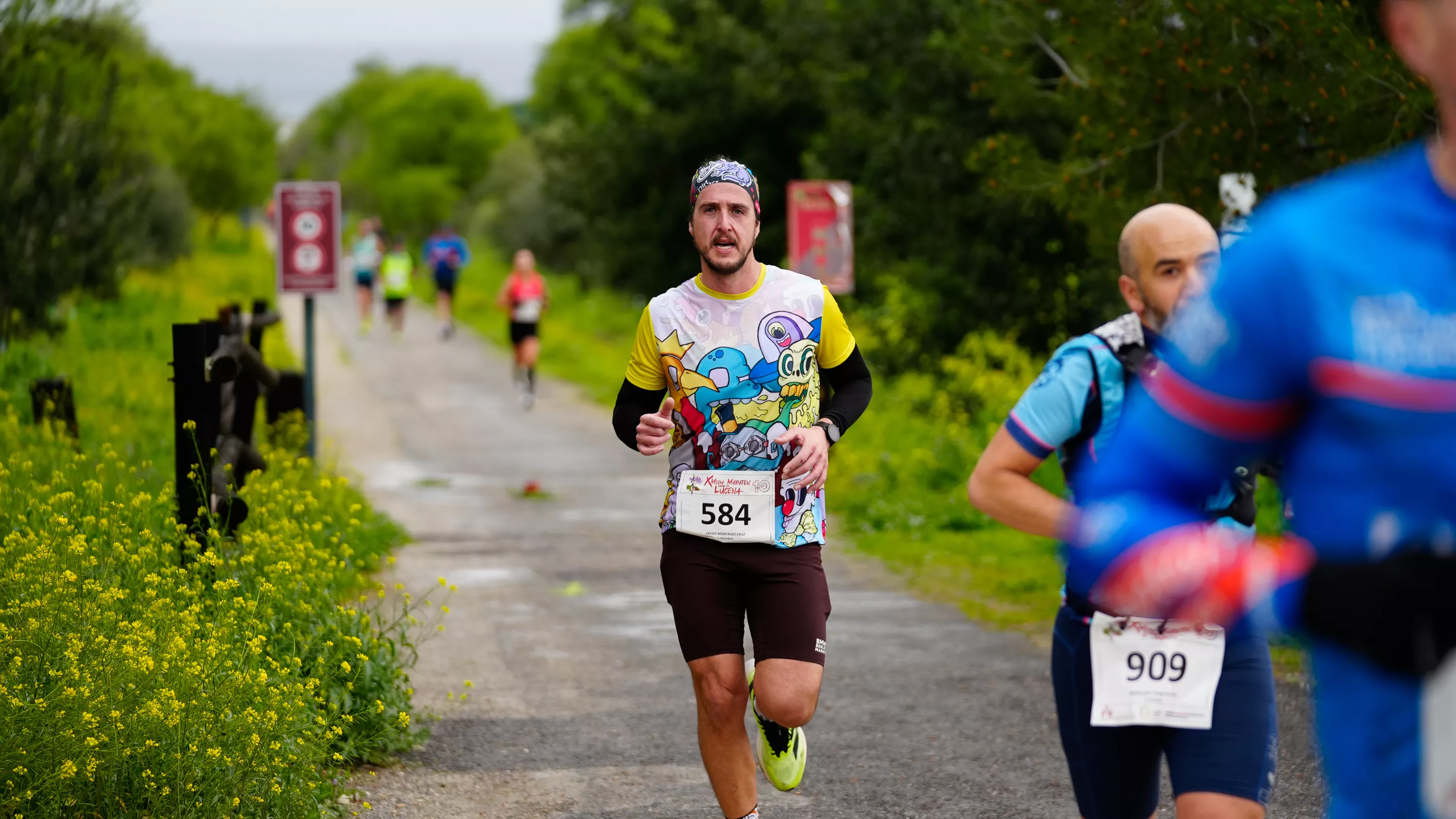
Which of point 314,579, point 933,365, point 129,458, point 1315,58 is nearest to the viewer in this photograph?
point 314,579

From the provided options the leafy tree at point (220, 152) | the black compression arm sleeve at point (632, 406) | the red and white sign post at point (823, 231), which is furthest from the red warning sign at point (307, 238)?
the leafy tree at point (220, 152)

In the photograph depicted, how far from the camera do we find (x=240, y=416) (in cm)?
1022

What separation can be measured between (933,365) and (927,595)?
620 cm

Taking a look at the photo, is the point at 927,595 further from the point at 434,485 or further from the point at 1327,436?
the point at 1327,436

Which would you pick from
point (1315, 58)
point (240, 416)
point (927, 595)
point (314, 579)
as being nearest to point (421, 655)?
point (314, 579)

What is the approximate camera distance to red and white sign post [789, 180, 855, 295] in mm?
16531

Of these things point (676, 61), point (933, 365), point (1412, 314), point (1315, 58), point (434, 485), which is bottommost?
point (434, 485)

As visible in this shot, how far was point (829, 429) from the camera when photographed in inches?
198

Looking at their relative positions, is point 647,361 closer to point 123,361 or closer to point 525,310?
point 123,361

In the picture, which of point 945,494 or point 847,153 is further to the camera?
point 847,153

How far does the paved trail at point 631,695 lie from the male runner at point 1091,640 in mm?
2436

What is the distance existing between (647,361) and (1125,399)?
5.97 ft

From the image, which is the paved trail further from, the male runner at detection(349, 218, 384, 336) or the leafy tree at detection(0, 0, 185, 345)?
the male runner at detection(349, 218, 384, 336)

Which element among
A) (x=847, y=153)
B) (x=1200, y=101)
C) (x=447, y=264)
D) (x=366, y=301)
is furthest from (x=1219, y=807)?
(x=366, y=301)
